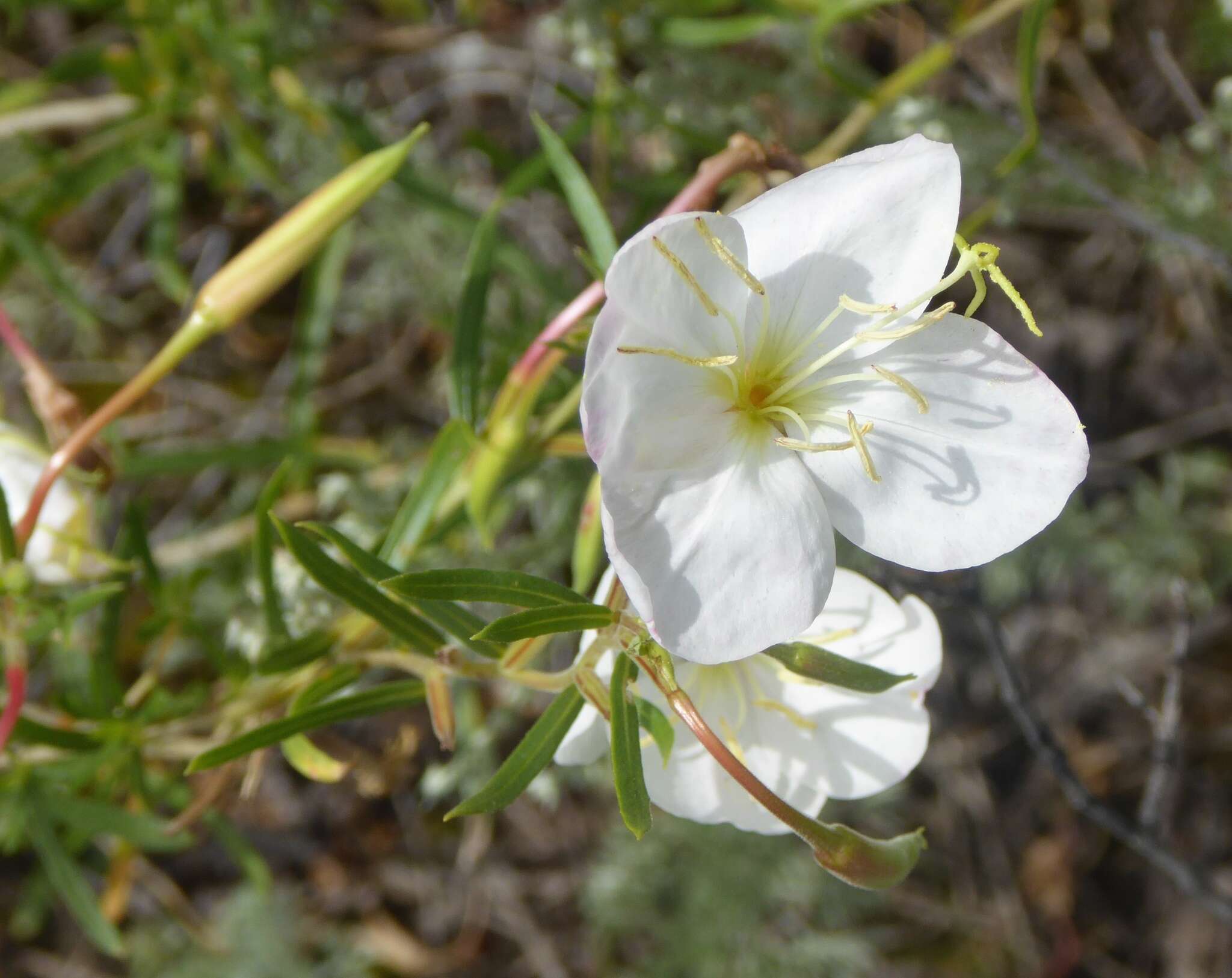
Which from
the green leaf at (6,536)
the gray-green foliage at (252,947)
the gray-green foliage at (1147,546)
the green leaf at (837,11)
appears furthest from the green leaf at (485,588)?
the gray-green foliage at (252,947)

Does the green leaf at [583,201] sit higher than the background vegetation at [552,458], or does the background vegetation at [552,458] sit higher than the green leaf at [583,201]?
the green leaf at [583,201]

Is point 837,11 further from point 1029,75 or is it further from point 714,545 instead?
point 714,545

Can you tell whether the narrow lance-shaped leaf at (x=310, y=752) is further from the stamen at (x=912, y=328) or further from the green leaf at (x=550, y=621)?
the stamen at (x=912, y=328)

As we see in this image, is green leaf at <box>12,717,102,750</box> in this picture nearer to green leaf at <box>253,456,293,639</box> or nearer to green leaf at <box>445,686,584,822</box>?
green leaf at <box>253,456,293,639</box>

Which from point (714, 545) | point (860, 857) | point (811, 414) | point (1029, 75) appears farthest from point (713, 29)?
point (860, 857)

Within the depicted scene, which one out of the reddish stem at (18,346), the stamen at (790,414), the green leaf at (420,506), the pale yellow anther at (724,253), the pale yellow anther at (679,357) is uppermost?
the pale yellow anther at (724,253)

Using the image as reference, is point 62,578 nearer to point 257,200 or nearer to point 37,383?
point 37,383

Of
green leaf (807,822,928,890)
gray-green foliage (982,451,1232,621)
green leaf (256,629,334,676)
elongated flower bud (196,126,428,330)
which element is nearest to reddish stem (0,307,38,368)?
elongated flower bud (196,126,428,330)

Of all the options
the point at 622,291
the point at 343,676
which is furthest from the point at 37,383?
the point at 622,291
